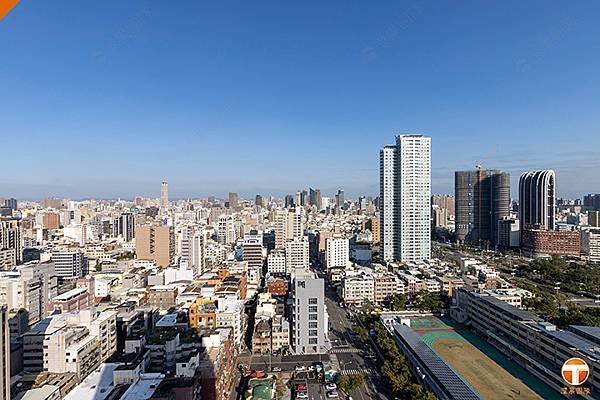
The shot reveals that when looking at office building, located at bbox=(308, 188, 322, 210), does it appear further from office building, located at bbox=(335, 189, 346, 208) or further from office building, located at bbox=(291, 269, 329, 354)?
office building, located at bbox=(291, 269, 329, 354)

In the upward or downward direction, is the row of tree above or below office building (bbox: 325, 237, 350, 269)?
below

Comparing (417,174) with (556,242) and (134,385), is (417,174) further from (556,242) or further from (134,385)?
(134,385)

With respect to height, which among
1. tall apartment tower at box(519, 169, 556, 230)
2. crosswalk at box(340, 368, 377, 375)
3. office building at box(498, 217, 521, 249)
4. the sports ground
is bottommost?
crosswalk at box(340, 368, 377, 375)

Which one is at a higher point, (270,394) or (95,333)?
(95,333)

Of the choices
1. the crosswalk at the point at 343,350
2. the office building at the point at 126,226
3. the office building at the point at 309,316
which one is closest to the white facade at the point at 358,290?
the crosswalk at the point at 343,350


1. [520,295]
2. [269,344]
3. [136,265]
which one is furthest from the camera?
[136,265]

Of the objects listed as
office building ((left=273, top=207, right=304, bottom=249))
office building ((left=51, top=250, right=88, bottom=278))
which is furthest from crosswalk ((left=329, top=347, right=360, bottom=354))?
office building ((left=51, top=250, right=88, bottom=278))

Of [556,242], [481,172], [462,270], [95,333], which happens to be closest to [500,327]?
[462,270]

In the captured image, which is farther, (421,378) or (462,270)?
(462,270)
